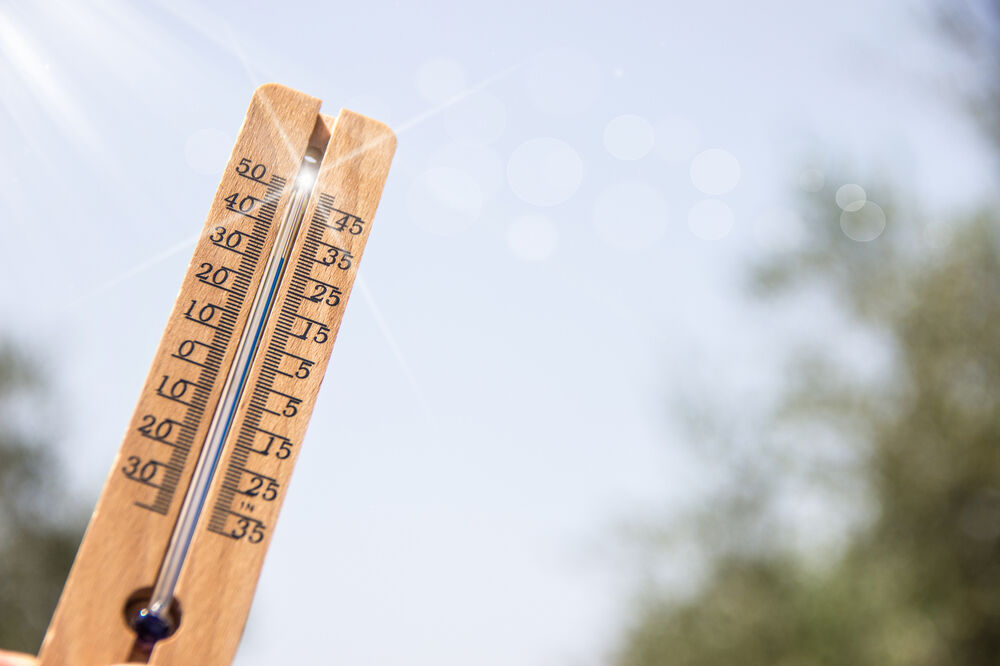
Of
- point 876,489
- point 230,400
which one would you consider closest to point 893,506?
point 876,489

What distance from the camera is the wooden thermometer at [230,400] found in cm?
102

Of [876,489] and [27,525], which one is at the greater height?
[876,489]

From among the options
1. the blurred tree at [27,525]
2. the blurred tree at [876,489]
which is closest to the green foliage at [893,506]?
the blurred tree at [876,489]

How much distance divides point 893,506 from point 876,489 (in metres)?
0.22

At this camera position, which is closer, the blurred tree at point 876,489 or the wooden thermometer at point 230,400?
the wooden thermometer at point 230,400

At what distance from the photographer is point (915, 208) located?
8.52 metres

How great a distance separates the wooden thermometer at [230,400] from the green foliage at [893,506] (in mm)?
7552

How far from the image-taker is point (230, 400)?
112cm

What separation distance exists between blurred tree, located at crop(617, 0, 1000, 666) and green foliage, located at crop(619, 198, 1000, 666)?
0.04 feet

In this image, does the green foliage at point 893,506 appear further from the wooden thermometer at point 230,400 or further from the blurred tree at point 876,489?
the wooden thermometer at point 230,400

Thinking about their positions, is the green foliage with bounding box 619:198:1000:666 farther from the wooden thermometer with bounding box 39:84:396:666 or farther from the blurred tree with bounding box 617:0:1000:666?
the wooden thermometer with bounding box 39:84:396:666

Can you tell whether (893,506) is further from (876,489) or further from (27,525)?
(27,525)

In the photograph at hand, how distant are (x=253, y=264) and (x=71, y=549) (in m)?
7.66

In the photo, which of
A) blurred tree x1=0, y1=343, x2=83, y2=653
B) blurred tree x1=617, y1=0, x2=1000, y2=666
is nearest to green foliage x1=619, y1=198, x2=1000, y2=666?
blurred tree x1=617, y1=0, x2=1000, y2=666
